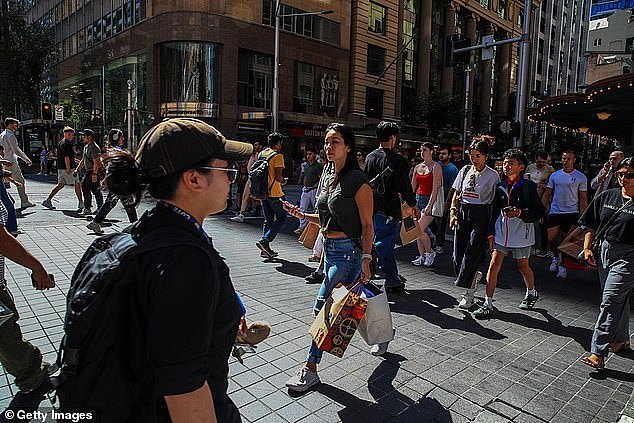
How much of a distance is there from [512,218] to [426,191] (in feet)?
9.49

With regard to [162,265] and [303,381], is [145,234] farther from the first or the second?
[303,381]

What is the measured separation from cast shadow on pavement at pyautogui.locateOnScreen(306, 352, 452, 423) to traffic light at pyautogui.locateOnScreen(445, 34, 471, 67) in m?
13.8

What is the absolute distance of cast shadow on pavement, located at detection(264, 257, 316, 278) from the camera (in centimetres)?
673

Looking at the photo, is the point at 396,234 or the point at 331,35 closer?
the point at 396,234

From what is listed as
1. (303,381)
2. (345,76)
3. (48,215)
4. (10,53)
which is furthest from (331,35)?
(303,381)

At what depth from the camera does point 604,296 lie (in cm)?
400

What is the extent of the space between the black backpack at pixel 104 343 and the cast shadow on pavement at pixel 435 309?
4.03 m

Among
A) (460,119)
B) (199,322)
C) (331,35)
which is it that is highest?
(331,35)

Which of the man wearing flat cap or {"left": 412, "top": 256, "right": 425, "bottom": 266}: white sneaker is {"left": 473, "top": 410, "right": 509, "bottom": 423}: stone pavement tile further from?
{"left": 412, "top": 256, "right": 425, "bottom": 266}: white sneaker

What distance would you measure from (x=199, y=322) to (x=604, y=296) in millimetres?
4026

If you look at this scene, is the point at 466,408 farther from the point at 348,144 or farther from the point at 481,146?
the point at 481,146

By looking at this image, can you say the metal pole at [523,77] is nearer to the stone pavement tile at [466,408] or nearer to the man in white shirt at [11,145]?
the stone pavement tile at [466,408]

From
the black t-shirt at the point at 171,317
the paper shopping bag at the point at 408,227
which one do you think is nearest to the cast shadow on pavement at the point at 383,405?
the black t-shirt at the point at 171,317

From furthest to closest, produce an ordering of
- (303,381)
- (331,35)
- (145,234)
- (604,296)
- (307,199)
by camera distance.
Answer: (331,35), (307,199), (604,296), (303,381), (145,234)
